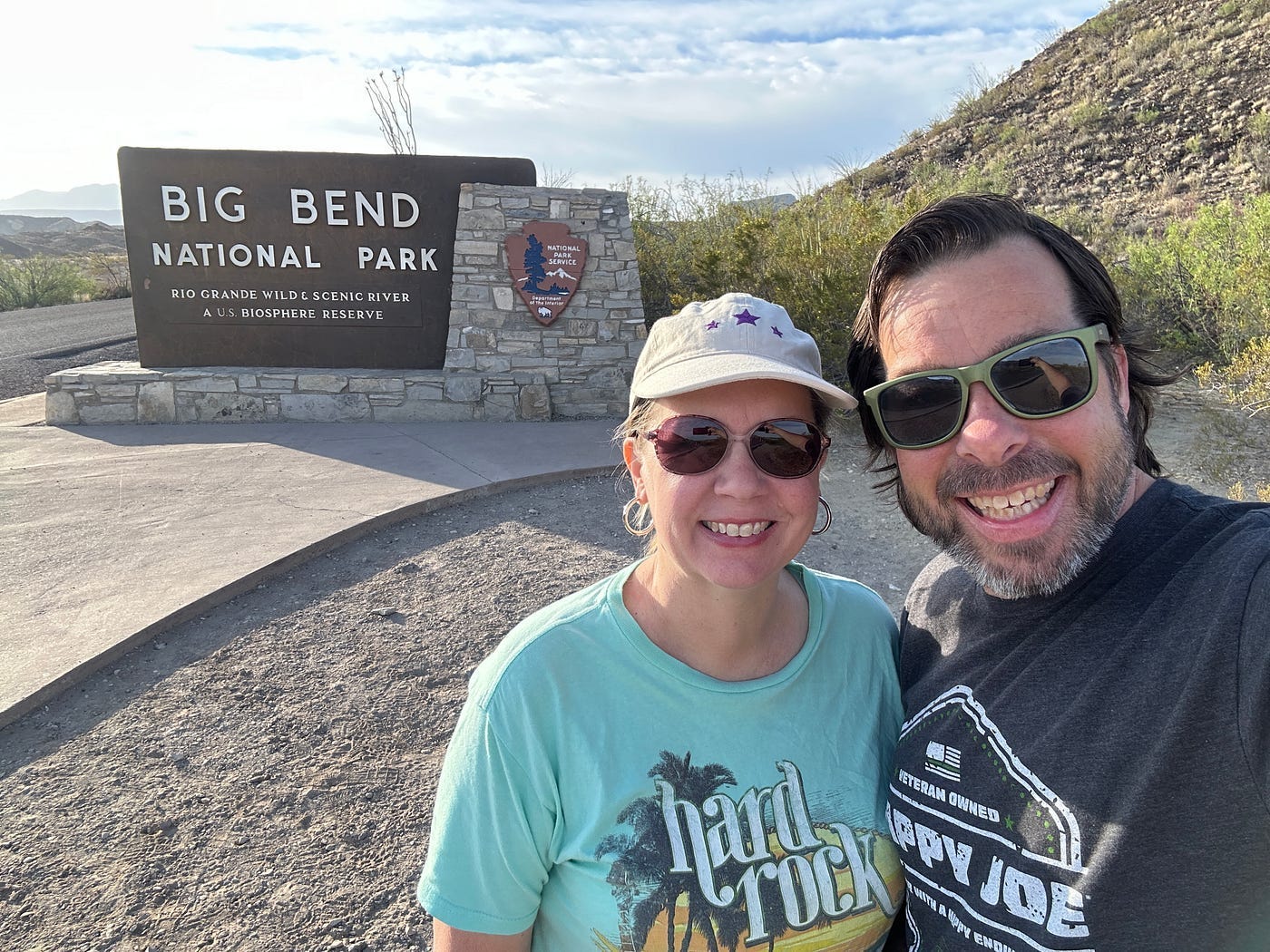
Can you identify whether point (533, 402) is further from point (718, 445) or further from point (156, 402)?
point (718, 445)

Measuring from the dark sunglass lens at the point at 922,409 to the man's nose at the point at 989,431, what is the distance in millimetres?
27

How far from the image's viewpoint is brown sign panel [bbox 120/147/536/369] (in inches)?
324

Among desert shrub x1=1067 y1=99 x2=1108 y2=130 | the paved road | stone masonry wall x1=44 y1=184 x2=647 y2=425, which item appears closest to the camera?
stone masonry wall x1=44 y1=184 x2=647 y2=425

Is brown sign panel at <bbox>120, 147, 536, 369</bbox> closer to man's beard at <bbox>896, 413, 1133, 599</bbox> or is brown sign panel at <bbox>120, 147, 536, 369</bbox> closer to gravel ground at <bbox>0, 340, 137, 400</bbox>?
gravel ground at <bbox>0, 340, 137, 400</bbox>

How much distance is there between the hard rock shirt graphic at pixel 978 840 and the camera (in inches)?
43.7

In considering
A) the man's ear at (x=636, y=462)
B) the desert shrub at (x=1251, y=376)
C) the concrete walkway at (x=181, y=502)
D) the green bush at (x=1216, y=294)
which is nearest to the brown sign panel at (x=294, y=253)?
the concrete walkway at (x=181, y=502)

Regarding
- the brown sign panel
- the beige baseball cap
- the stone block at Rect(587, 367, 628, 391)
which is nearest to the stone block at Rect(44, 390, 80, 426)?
the brown sign panel

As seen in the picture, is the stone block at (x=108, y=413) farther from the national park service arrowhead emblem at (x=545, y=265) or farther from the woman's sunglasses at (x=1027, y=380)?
the woman's sunglasses at (x=1027, y=380)

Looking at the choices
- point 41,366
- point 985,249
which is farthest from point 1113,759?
point 41,366

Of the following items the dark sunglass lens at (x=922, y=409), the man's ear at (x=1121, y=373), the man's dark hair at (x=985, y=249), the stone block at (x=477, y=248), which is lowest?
the dark sunglass lens at (x=922, y=409)

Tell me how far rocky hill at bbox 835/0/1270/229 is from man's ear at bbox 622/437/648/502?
1345 centimetres

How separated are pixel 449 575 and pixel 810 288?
4.81 meters

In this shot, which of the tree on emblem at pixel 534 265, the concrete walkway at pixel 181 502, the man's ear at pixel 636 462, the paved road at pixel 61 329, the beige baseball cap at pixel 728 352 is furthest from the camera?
the paved road at pixel 61 329

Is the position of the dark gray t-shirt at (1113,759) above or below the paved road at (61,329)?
above
